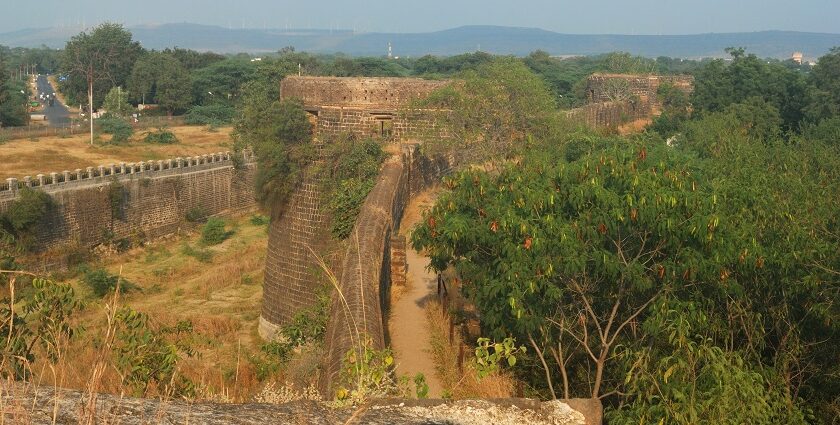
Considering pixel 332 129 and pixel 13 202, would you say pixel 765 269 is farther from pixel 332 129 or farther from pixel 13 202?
pixel 13 202

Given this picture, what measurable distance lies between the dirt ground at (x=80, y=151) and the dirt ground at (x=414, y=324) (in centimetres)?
2957

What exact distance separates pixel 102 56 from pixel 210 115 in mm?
19426

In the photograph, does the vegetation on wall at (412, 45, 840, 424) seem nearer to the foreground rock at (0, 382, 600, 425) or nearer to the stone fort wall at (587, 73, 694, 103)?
the foreground rock at (0, 382, 600, 425)

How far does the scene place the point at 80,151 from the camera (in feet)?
164

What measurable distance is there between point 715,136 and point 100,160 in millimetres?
33080

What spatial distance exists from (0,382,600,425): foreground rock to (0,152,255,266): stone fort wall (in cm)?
2930

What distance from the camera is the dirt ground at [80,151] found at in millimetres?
44156

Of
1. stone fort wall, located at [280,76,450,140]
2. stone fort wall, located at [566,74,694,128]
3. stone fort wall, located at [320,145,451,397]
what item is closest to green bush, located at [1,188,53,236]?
stone fort wall, located at [280,76,450,140]

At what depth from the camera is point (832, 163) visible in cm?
1748

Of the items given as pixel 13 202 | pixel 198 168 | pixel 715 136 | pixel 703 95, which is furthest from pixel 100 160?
pixel 715 136

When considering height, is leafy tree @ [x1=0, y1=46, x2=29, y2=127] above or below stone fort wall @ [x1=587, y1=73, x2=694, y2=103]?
below

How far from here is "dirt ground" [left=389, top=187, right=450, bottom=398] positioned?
11.2 m

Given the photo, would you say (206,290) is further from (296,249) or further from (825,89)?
(825,89)

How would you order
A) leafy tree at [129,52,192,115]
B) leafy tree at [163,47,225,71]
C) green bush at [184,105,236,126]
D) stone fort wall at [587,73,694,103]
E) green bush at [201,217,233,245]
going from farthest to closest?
leafy tree at [163,47,225,71], leafy tree at [129,52,192,115], green bush at [184,105,236,126], stone fort wall at [587,73,694,103], green bush at [201,217,233,245]
